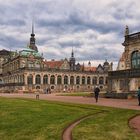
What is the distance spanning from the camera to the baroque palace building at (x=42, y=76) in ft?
379

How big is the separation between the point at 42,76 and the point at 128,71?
73373 millimetres

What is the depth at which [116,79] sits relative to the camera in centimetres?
4912

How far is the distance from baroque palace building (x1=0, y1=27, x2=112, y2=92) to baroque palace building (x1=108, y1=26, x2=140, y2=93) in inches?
2383

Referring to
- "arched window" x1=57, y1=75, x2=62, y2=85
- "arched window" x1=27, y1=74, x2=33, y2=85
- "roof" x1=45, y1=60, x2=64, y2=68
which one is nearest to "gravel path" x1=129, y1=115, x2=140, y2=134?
"arched window" x1=27, y1=74, x2=33, y2=85

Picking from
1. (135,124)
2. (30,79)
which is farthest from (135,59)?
(30,79)

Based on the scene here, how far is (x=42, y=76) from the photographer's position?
118 meters

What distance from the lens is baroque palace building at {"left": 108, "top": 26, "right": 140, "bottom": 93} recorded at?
1806 inches

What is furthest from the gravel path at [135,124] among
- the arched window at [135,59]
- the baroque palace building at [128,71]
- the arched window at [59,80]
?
the arched window at [59,80]

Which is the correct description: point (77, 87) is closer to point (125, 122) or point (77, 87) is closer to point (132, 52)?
point (132, 52)

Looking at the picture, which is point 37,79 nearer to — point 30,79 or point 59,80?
point 30,79

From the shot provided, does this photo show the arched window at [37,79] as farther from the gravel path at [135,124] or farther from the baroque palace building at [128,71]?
the gravel path at [135,124]

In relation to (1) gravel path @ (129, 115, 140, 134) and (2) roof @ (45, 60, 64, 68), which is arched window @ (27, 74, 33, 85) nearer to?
(2) roof @ (45, 60, 64, 68)

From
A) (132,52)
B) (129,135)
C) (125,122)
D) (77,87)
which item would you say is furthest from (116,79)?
(77,87)

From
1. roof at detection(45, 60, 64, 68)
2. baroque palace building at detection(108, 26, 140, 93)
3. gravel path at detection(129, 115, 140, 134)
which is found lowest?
gravel path at detection(129, 115, 140, 134)
